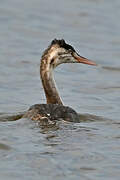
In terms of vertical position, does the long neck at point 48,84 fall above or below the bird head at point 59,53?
below

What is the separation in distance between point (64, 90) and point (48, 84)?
9.82 ft

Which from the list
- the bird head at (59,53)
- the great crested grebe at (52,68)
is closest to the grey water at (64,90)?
the great crested grebe at (52,68)

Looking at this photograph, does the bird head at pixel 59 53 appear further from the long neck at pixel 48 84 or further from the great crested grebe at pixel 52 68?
the long neck at pixel 48 84

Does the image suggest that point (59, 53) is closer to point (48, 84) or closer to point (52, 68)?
point (52, 68)

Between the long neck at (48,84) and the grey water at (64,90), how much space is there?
26.2 inches

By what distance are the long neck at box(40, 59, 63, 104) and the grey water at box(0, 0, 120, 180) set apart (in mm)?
665

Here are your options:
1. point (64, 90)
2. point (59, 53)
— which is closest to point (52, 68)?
point (59, 53)

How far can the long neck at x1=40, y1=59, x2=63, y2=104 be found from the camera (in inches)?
567

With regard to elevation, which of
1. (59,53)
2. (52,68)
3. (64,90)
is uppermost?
(59,53)

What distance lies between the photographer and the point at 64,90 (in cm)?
1744

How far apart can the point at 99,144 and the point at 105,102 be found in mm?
4285

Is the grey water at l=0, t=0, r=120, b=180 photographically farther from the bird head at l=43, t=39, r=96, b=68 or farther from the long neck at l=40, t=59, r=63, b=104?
the bird head at l=43, t=39, r=96, b=68

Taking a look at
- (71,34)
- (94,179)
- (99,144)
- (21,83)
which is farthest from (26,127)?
(71,34)

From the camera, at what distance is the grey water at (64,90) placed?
11.2 metres
